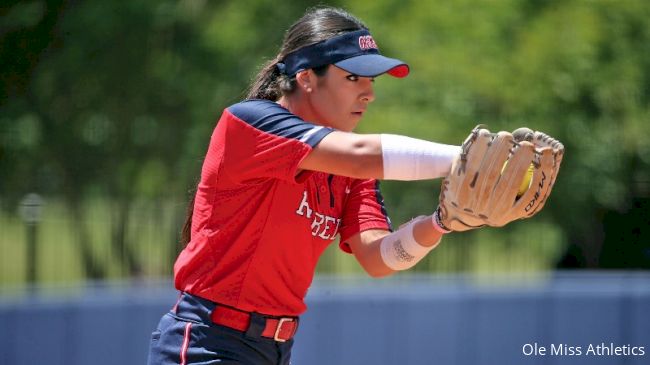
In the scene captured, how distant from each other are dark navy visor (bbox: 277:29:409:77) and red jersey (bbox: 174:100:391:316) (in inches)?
11.1

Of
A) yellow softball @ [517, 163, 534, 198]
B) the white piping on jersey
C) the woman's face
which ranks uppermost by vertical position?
the woman's face

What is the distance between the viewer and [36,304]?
19.2ft

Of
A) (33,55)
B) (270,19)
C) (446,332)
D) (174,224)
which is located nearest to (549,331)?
(446,332)

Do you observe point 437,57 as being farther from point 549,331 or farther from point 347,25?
point 347,25

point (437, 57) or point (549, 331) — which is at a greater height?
point (437, 57)

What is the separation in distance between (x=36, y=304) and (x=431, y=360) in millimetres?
2495

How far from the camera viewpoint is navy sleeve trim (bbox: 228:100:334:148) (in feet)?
8.76

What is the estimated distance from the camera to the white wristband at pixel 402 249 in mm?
3152

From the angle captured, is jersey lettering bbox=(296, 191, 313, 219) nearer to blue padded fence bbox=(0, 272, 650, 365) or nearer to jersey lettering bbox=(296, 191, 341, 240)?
jersey lettering bbox=(296, 191, 341, 240)

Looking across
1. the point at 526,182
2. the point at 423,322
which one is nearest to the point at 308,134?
the point at 526,182

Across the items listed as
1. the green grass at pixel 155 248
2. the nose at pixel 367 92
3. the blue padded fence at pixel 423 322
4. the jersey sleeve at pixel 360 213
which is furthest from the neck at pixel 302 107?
the green grass at pixel 155 248

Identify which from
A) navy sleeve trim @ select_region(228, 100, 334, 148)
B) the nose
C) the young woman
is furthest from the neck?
navy sleeve trim @ select_region(228, 100, 334, 148)

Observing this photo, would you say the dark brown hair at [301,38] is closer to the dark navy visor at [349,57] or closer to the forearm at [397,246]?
the dark navy visor at [349,57]

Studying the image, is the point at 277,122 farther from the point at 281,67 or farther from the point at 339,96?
the point at 281,67
